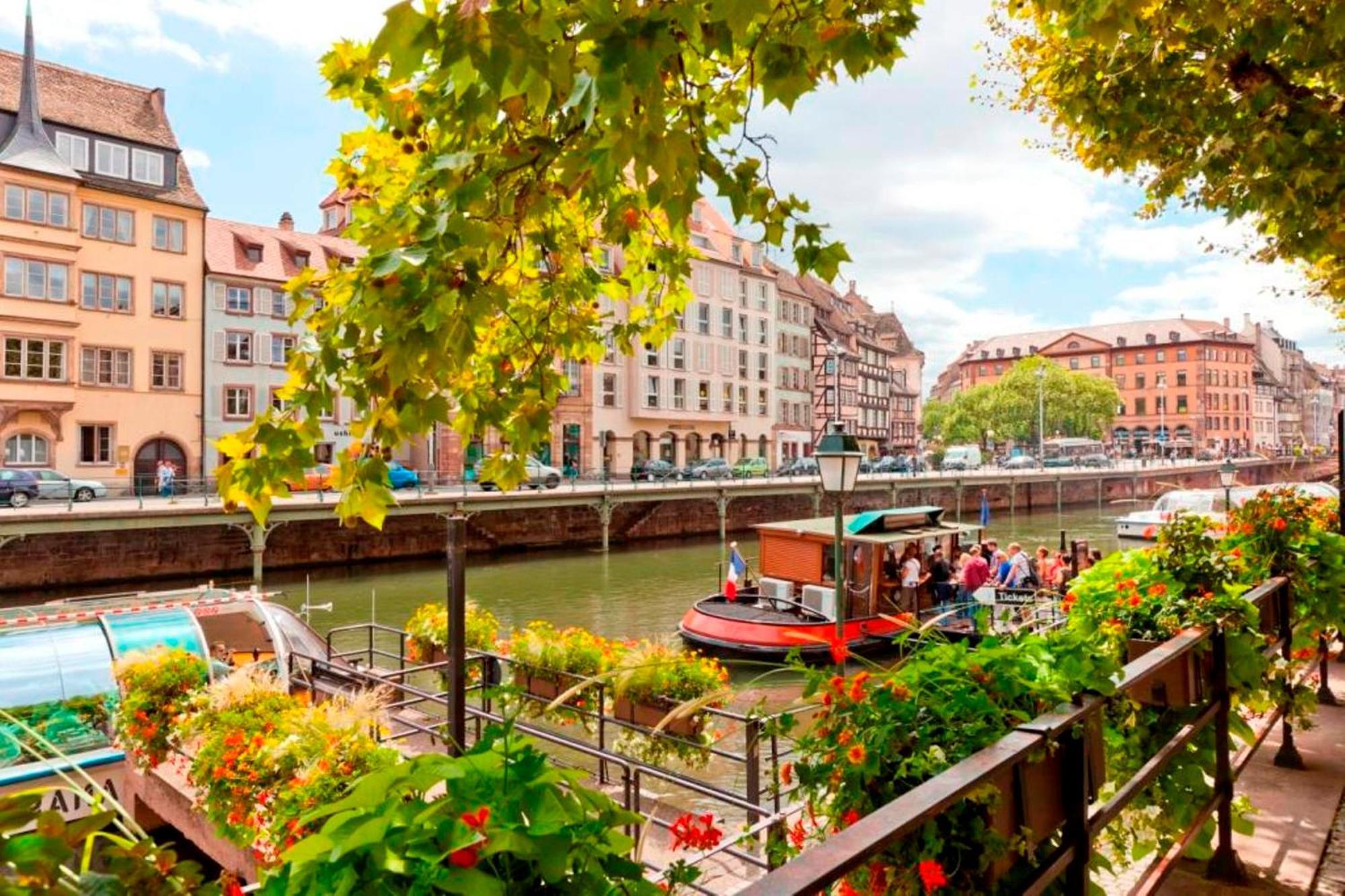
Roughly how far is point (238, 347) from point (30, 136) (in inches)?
402

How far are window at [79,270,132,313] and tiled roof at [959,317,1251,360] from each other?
101750 mm

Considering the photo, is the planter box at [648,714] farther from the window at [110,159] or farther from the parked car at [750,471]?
the parked car at [750,471]

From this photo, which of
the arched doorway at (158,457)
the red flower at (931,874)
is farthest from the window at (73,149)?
the red flower at (931,874)

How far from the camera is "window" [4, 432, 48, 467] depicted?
32406 millimetres

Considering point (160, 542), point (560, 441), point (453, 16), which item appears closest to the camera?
point (453, 16)

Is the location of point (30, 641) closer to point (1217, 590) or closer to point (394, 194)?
point (394, 194)

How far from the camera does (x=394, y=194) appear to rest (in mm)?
3227

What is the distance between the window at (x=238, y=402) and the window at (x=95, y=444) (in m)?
4.64

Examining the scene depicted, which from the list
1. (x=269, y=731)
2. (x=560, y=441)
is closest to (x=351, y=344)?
(x=269, y=731)

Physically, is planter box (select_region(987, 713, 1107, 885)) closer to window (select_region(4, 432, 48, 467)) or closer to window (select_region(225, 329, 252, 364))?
window (select_region(4, 432, 48, 467))

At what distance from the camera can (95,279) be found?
3475 cm

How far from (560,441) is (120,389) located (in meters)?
21.8

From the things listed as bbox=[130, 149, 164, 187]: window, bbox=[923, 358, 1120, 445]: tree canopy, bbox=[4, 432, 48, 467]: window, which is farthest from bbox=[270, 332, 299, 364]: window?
bbox=[923, 358, 1120, 445]: tree canopy

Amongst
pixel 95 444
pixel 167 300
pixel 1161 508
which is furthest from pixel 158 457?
pixel 1161 508
